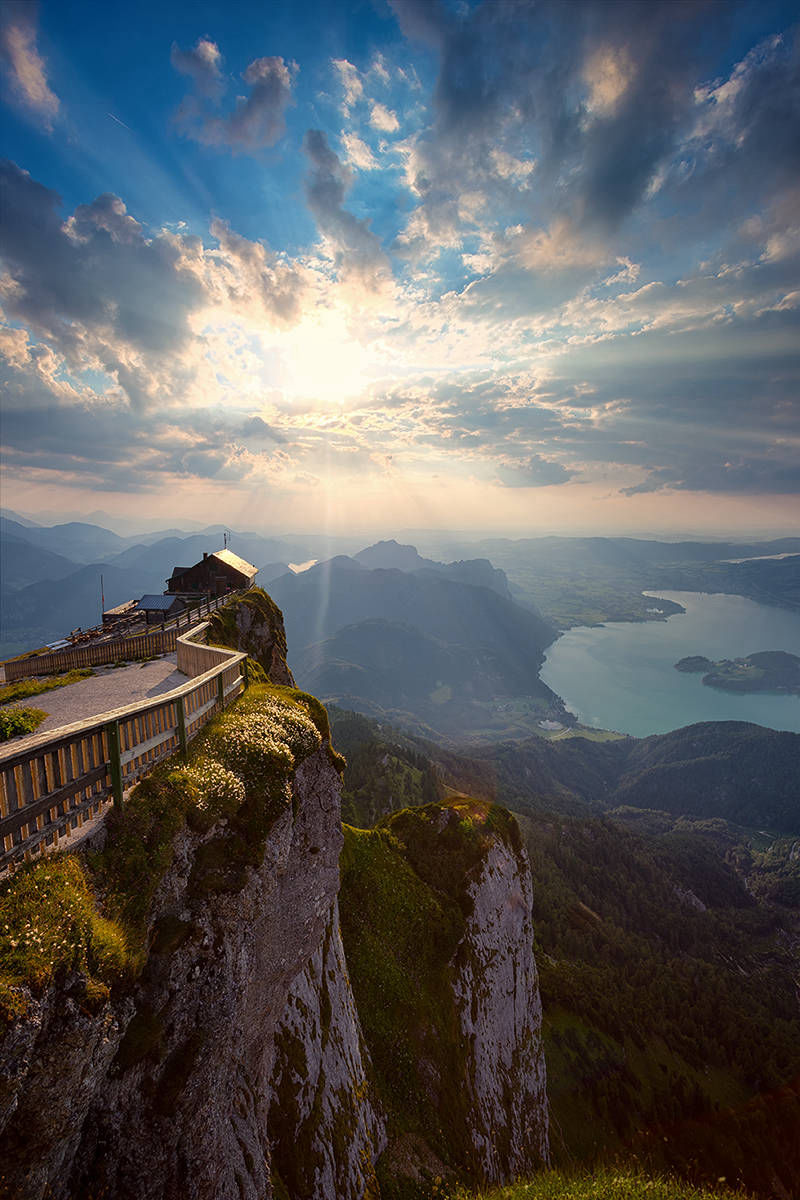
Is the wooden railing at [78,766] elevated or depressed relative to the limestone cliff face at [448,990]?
elevated

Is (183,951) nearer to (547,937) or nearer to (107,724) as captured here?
(107,724)

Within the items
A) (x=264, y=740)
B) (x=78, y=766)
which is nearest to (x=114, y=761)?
(x=78, y=766)

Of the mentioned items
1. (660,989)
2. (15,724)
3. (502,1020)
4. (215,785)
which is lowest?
(660,989)

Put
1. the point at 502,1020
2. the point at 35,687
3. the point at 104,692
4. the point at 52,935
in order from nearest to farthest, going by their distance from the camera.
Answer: the point at 52,935, the point at 104,692, the point at 35,687, the point at 502,1020

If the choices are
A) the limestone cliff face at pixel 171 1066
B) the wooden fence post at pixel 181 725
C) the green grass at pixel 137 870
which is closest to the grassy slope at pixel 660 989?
the limestone cliff face at pixel 171 1066

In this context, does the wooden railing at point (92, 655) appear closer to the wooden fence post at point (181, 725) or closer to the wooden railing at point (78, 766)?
the wooden railing at point (78, 766)

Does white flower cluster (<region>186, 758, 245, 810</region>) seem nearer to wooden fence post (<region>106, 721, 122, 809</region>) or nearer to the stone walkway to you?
wooden fence post (<region>106, 721, 122, 809</region>)

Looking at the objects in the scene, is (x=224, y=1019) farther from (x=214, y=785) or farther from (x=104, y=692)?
(x=104, y=692)
